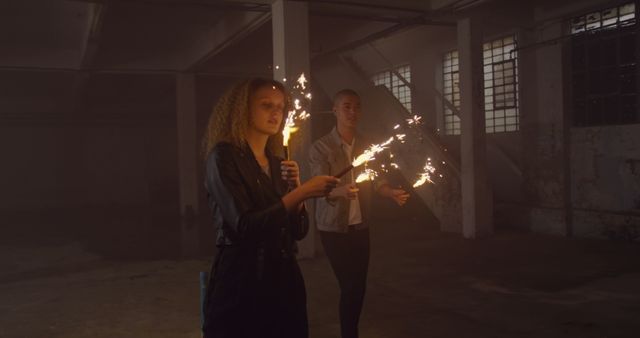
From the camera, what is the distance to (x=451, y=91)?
1499 cm

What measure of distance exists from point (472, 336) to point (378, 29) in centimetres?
906

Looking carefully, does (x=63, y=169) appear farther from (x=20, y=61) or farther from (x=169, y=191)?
(x=20, y=61)

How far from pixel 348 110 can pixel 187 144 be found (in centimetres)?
1360

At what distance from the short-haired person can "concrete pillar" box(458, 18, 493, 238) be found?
6.79 meters

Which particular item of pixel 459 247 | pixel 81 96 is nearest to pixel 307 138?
pixel 459 247

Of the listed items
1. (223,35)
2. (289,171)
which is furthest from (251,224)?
(223,35)

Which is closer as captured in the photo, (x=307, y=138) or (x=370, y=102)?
(x=307, y=138)

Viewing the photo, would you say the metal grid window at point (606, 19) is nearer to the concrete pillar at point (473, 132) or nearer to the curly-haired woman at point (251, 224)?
the concrete pillar at point (473, 132)

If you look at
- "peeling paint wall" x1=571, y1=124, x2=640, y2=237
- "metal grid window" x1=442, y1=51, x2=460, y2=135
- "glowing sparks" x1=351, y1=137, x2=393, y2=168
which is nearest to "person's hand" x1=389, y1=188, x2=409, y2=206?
"glowing sparks" x1=351, y1=137, x2=393, y2=168

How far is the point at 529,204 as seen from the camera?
12016 mm

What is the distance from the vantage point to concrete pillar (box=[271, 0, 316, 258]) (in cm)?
873

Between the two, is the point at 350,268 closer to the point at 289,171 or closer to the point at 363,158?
the point at 363,158

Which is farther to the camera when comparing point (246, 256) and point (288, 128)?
point (288, 128)

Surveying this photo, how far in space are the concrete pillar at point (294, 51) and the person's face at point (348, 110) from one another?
14.9 ft
